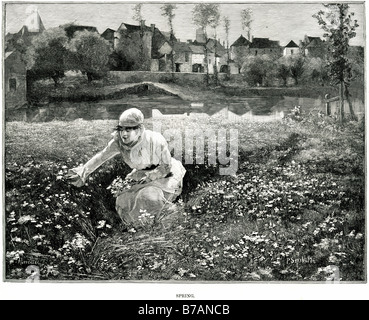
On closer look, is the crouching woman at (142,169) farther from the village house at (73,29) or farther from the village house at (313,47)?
the village house at (313,47)

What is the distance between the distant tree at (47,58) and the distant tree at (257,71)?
A: 251cm

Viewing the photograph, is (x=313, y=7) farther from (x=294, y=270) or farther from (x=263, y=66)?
(x=294, y=270)

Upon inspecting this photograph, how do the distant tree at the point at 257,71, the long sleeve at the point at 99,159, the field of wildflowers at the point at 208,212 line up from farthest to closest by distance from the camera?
the distant tree at the point at 257,71 < the long sleeve at the point at 99,159 < the field of wildflowers at the point at 208,212

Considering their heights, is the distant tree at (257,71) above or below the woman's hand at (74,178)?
above

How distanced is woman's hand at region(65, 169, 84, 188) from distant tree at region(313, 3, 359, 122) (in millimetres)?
3635

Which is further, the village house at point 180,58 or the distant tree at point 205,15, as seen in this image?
the village house at point 180,58

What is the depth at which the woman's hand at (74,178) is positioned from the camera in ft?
27.4

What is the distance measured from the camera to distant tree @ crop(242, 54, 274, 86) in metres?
8.47

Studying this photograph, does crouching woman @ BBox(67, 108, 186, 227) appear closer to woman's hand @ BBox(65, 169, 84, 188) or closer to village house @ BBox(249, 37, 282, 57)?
woman's hand @ BBox(65, 169, 84, 188)

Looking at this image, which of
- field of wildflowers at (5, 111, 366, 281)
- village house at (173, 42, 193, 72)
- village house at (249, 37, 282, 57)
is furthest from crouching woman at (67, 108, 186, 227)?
village house at (249, 37, 282, 57)

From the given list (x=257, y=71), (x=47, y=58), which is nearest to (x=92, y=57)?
(x=47, y=58)

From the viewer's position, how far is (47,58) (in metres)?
8.45

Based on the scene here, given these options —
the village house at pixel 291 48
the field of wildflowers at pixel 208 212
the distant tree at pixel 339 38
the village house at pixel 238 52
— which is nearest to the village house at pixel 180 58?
the village house at pixel 238 52

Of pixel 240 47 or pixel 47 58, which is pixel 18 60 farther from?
pixel 240 47
